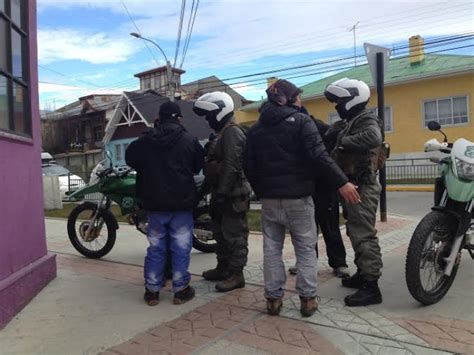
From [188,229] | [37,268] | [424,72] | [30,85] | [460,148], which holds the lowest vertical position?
[37,268]

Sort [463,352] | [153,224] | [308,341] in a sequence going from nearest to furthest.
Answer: [463,352], [308,341], [153,224]

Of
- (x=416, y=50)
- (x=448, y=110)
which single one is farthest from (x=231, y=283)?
(x=416, y=50)

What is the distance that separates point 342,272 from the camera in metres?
5.32

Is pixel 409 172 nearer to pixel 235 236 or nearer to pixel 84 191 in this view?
pixel 84 191

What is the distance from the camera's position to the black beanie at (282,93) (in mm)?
4195

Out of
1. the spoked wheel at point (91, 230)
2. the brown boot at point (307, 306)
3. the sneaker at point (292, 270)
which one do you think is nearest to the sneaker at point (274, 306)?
the brown boot at point (307, 306)

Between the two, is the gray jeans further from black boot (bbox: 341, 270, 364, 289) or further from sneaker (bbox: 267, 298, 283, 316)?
black boot (bbox: 341, 270, 364, 289)

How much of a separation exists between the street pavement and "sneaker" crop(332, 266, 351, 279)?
66 mm

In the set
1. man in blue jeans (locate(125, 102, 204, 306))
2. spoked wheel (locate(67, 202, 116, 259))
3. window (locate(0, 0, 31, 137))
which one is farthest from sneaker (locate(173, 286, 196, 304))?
spoked wheel (locate(67, 202, 116, 259))

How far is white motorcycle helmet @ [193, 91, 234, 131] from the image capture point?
5059 millimetres

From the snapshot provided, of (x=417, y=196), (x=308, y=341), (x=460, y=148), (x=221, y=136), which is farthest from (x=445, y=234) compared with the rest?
(x=417, y=196)

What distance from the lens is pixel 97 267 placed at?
6.32 m

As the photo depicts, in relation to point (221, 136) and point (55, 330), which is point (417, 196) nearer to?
point (221, 136)

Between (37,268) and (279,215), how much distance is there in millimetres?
2480
